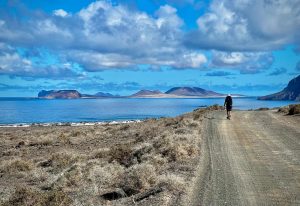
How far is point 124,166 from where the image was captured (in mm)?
20484

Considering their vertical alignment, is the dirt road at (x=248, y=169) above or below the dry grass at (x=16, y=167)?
above

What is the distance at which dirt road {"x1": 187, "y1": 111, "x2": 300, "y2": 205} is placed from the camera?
12.0 metres

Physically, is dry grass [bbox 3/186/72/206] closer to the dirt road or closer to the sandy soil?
the sandy soil

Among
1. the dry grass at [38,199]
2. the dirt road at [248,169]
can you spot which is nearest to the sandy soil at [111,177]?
the dry grass at [38,199]

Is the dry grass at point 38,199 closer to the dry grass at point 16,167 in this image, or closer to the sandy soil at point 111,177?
the sandy soil at point 111,177

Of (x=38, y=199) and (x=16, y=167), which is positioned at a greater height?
(x=38, y=199)

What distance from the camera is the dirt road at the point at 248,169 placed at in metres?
12.0

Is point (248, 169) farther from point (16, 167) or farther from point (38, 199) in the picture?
point (16, 167)

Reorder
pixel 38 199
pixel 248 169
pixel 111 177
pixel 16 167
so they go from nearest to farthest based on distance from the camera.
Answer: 1. pixel 38 199
2. pixel 248 169
3. pixel 111 177
4. pixel 16 167

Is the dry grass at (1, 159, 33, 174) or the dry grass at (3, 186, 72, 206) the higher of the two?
the dry grass at (3, 186, 72, 206)

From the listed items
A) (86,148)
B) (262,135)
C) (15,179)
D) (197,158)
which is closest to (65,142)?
(86,148)

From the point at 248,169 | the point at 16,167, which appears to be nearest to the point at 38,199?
the point at 248,169

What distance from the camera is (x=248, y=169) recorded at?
52.0 ft

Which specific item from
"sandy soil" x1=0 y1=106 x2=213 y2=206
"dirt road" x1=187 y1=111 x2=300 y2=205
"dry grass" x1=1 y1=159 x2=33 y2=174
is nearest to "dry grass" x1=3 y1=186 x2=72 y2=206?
"sandy soil" x1=0 y1=106 x2=213 y2=206
